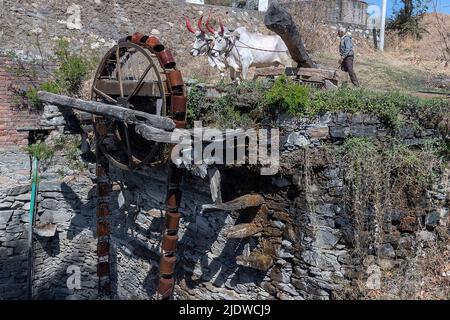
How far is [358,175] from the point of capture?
456cm

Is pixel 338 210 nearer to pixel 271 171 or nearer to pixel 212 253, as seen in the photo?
pixel 271 171

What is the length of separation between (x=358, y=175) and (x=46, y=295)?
21.6ft

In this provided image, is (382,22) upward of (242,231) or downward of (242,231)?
upward

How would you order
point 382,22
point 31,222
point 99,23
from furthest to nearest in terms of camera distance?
point 382,22
point 99,23
point 31,222

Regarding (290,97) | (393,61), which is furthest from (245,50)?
(393,61)

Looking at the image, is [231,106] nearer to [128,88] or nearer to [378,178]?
[128,88]

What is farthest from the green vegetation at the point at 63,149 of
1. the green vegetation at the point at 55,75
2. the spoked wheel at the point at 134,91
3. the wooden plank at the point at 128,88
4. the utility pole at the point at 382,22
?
the utility pole at the point at 382,22

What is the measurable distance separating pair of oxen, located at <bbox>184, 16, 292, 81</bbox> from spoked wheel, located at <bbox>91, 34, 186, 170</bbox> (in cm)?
92

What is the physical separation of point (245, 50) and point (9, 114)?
4.72m

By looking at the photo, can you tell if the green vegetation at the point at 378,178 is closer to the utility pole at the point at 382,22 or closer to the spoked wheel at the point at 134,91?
the spoked wheel at the point at 134,91

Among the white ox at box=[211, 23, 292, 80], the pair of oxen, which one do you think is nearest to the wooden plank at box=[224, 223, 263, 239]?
the pair of oxen

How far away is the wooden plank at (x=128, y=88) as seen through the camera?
18.6 ft

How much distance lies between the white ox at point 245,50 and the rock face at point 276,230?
7.10ft

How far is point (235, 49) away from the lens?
Result: 6926 millimetres
